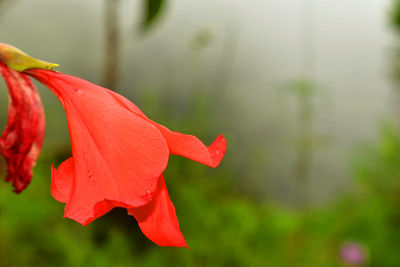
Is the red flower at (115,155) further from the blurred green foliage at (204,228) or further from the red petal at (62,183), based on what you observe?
the blurred green foliage at (204,228)

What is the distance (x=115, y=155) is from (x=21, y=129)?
0.04 meters

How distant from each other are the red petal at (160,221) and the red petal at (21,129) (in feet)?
0.17

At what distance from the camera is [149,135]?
0.66ft

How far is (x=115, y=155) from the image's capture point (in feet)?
0.66

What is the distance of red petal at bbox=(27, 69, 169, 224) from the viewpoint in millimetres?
194

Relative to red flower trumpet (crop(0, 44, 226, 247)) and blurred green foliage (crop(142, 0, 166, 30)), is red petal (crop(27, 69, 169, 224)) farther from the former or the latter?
blurred green foliage (crop(142, 0, 166, 30))

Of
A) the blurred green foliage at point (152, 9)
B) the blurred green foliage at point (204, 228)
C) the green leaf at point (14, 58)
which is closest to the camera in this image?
the green leaf at point (14, 58)

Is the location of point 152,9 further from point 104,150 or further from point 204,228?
point 204,228

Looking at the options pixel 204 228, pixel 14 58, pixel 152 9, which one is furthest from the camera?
pixel 204 228

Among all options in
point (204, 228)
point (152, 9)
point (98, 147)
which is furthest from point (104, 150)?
point (204, 228)

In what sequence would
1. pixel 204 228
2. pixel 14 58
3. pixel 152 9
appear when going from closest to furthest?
pixel 14 58
pixel 152 9
pixel 204 228

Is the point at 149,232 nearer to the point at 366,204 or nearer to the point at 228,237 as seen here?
the point at 228,237

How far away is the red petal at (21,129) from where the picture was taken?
0.64 ft

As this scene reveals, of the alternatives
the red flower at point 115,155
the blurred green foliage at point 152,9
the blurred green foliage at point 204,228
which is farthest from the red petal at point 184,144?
the blurred green foliage at point 204,228
